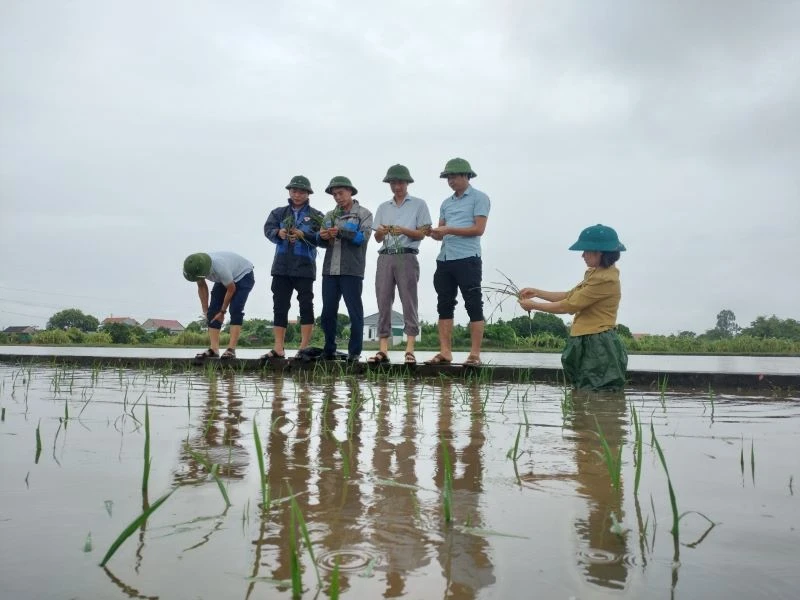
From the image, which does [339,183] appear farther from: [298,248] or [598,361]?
[598,361]

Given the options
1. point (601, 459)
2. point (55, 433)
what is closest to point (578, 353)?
point (601, 459)

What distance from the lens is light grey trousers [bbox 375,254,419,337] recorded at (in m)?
6.51

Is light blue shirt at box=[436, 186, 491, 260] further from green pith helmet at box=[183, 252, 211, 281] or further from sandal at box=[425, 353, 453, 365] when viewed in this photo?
green pith helmet at box=[183, 252, 211, 281]

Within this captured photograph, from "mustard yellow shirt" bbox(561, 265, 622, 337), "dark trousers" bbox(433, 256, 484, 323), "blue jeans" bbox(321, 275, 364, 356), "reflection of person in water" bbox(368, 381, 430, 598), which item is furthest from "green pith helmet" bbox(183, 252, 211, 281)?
"reflection of person in water" bbox(368, 381, 430, 598)

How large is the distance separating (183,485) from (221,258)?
18.9 feet

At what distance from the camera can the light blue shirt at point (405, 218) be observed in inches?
256

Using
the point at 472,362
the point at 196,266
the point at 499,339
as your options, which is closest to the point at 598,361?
the point at 472,362

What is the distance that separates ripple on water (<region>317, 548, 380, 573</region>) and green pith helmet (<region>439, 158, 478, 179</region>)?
5.36m

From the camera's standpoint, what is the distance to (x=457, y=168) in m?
6.39

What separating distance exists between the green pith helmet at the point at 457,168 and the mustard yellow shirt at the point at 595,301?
1.66 m

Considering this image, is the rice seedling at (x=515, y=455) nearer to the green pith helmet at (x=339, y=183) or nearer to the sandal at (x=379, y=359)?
the sandal at (x=379, y=359)

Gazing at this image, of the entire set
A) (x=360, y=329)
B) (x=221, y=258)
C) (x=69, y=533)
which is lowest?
(x=69, y=533)

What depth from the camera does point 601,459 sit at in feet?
7.23

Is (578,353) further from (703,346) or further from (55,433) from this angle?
(703,346)
